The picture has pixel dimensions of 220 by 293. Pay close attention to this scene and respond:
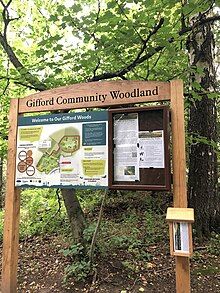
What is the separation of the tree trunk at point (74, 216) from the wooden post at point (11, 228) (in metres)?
1.07

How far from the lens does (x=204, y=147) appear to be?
172 inches

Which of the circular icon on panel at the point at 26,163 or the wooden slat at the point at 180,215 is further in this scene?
the circular icon on panel at the point at 26,163

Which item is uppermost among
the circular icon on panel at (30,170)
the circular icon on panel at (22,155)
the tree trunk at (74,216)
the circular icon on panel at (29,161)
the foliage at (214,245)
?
the circular icon on panel at (22,155)

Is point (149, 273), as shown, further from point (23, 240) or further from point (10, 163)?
point (23, 240)

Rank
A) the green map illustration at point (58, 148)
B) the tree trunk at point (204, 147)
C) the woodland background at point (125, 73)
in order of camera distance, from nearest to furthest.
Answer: the green map illustration at point (58, 148) → the woodland background at point (125, 73) → the tree trunk at point (204, 147)

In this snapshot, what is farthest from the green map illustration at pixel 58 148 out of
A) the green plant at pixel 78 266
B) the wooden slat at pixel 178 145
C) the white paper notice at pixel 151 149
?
the green plant at pixel 78 266

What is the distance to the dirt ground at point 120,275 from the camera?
3133 mm

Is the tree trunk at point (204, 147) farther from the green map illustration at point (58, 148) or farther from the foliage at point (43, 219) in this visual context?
the foliage at point (43, 219)

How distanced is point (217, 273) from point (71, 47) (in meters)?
3.65

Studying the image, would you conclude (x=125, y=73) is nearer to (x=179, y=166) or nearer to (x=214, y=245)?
(x=179, y=166)

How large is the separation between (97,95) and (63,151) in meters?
0.67

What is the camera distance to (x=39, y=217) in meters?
6.38

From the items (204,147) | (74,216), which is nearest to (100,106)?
(74,216)

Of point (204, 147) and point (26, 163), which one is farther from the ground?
point (204, 147)
